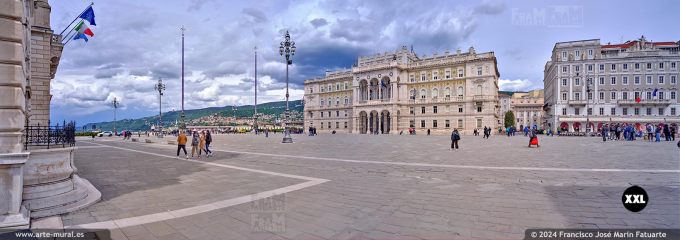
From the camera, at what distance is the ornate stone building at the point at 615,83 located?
5722 centimetres

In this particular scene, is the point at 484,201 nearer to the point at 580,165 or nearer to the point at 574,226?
the point at 574,226

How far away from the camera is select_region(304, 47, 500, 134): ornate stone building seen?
6162 cm

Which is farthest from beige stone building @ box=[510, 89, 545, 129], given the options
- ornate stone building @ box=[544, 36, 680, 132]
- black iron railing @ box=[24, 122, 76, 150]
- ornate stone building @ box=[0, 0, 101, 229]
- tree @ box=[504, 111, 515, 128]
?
ornate stone building @ box=[0, 0, 101, 229]

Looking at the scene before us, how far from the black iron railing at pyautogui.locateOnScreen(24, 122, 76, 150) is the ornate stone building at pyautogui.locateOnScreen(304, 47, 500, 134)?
6283cm

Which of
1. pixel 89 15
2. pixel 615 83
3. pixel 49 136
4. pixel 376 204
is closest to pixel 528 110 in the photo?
pixel 615 83

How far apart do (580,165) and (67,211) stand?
1474 cm

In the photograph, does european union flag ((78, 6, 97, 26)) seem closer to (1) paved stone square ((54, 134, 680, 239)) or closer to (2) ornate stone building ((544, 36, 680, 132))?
(1) paved stone square ((54, 134, 680, 239))

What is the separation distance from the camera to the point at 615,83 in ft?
197

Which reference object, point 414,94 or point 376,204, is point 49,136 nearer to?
point 376,204

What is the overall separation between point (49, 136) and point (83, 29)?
36.5 feet

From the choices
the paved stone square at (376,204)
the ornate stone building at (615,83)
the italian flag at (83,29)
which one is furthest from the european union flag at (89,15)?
the ornate stone building at (615,83)

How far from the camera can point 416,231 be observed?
15.1 ft

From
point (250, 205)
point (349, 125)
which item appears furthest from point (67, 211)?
point (349, 125)

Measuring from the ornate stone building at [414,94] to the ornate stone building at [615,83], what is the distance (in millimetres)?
12369
